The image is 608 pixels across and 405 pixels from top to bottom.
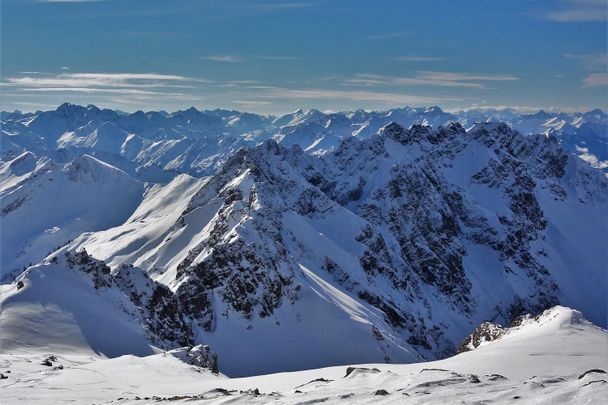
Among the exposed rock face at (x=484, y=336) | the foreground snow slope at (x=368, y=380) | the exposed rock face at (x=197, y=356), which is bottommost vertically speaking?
the exposed rock face at (x=484, y=336)

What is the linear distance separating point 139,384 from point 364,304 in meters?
109

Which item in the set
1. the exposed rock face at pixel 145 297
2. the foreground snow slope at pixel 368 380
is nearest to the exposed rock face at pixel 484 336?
the foreground snow slope at pixel 368 380

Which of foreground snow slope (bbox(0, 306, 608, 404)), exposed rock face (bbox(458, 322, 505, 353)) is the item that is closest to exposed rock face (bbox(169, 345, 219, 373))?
foreground snow slope (bbox(0, 306, 608, 404))

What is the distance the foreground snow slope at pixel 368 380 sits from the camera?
2727cm

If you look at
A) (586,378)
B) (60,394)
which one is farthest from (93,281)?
(586,378)

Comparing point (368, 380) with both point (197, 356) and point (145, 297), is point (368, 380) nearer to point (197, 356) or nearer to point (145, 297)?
point (197, 356)

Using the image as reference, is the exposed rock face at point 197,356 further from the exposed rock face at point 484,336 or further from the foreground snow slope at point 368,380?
the exposed rock face at point 484,336

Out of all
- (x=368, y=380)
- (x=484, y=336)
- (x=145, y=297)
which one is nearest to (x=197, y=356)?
(x=145, y=297)

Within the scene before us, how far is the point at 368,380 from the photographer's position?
112ft

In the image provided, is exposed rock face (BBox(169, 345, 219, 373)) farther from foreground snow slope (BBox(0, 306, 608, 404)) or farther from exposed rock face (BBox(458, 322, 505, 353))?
exposed rock face (BBox(458, 322, 505, 353))

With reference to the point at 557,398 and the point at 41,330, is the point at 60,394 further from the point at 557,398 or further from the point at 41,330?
the point at 41,330

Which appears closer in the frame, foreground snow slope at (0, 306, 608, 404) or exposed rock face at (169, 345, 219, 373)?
foreground snow slope at (0, 306, 608, 404)

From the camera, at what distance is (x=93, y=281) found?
8700cm

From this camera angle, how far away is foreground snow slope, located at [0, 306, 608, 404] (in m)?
27.3
